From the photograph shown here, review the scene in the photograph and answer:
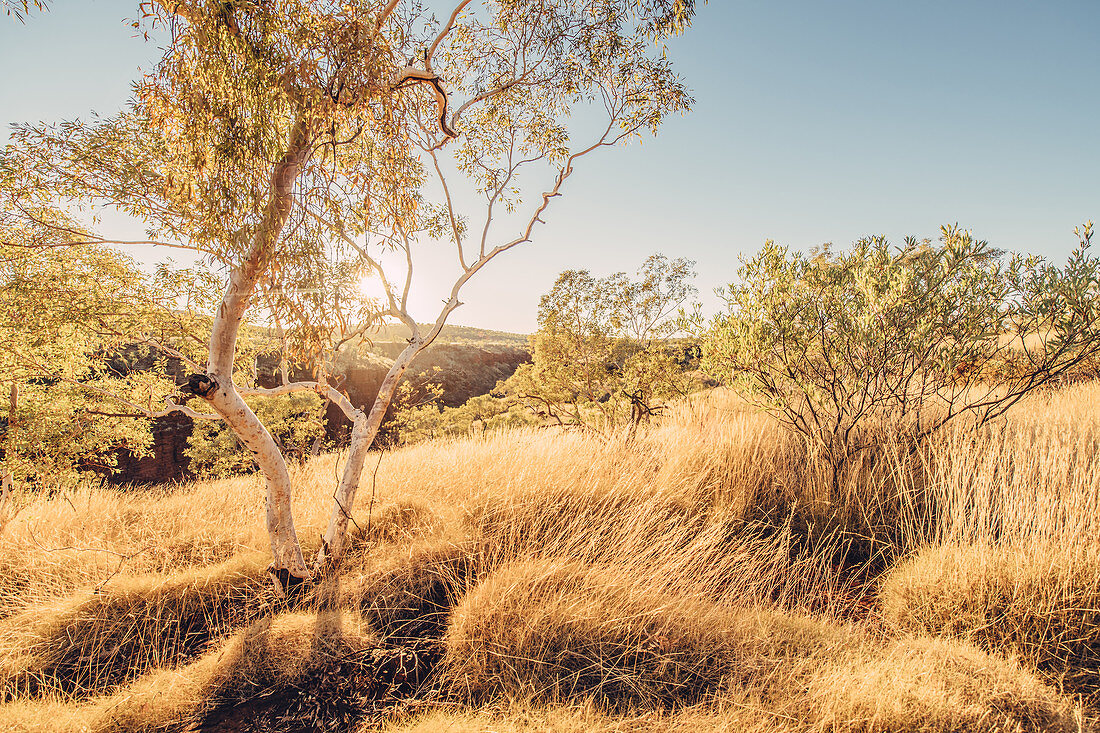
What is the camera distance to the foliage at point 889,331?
4121mm

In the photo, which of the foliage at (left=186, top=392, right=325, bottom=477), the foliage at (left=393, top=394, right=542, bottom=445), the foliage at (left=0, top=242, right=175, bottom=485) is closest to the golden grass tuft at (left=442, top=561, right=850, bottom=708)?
the foliage at (left=0, top=242, right=175, bottom=485)

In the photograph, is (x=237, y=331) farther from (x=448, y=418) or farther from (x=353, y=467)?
(x=448, y=418)

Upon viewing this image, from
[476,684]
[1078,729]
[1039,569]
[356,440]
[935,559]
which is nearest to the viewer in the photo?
[1078,729]

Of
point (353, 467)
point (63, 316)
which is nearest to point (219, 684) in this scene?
point (353, 467)

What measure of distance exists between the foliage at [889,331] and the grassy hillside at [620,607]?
617 millimetres

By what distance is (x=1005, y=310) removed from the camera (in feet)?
14.0

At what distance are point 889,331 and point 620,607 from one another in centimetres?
405

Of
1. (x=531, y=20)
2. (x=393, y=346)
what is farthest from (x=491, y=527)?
(x=393, y=346)

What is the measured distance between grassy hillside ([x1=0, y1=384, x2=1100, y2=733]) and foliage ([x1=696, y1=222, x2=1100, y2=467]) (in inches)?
24.3

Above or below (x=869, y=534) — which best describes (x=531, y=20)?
above

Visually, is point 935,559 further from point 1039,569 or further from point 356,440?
point 356,440

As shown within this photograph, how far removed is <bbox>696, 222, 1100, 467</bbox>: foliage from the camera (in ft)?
13.5

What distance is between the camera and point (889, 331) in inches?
Result: 180

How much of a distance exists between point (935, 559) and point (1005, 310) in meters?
2.77
